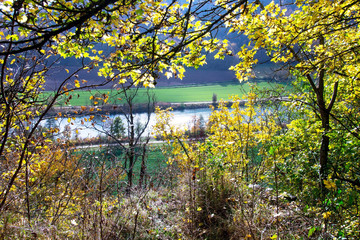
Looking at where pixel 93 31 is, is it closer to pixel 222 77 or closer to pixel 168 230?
pixel 168 230

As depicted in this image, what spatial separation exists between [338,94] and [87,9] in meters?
4.10

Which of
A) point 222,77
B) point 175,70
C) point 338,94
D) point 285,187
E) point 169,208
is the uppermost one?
point 222,77

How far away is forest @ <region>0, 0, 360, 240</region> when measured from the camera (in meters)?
2.25

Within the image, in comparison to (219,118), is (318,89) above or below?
above

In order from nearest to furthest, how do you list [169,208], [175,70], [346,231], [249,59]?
[346,231] < [175,70] < [249,59] < [169,208]

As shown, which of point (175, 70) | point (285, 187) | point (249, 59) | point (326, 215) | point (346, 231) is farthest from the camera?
point (285, 187)

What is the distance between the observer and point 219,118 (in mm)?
5723

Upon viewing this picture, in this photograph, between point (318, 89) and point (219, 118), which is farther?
point (219, 118)

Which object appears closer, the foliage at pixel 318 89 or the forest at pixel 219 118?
the forest at pixel 219 118

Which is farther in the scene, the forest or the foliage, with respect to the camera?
the foliage

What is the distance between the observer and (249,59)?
10.3ft

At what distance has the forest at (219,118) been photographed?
225cm

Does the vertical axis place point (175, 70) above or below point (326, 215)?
above

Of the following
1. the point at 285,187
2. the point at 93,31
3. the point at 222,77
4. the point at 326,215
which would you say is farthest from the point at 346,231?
the point at 222,77
